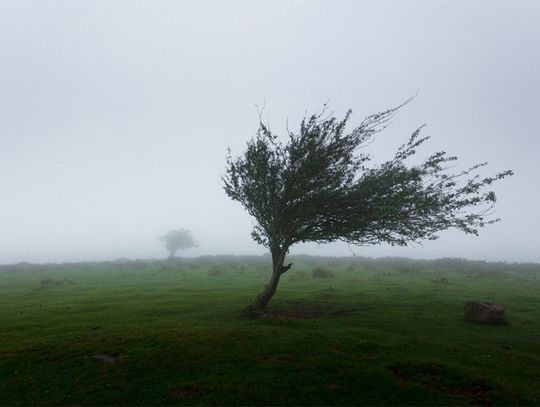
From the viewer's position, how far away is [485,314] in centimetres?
2286

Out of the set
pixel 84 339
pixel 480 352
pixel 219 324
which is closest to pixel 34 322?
pixel 84 339

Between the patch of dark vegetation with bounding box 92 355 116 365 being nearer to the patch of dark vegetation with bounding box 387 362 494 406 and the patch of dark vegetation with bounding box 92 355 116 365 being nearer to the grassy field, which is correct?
the grassy field

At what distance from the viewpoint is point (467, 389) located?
42.9 ft

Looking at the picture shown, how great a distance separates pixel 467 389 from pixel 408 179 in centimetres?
1328

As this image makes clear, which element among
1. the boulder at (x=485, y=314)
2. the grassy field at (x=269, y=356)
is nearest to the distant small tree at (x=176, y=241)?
the grassy field at (x=269, y=356)

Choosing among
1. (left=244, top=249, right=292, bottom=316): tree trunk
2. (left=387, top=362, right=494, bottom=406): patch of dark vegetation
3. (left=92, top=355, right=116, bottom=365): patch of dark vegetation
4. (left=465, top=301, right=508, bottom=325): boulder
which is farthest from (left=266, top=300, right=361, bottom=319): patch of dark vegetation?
(left=92, top=355, right=116, bottom=365): patch of dark vegetation

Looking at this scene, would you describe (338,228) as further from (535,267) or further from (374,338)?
(535,267)

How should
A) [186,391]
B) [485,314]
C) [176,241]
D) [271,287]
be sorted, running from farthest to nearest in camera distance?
[176,241] < [271,287] < [485,314] < [186,391]

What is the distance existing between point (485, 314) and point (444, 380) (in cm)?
1185

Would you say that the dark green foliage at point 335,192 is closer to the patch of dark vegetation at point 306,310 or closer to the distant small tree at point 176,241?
the patch of dark vegetation at point 306,310

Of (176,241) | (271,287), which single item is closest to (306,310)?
(271,287)

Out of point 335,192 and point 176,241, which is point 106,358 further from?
point 176,241

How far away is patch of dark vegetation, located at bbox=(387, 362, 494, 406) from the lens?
1262 centimetres

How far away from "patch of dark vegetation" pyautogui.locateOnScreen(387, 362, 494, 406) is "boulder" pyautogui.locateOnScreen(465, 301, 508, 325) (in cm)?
1059
